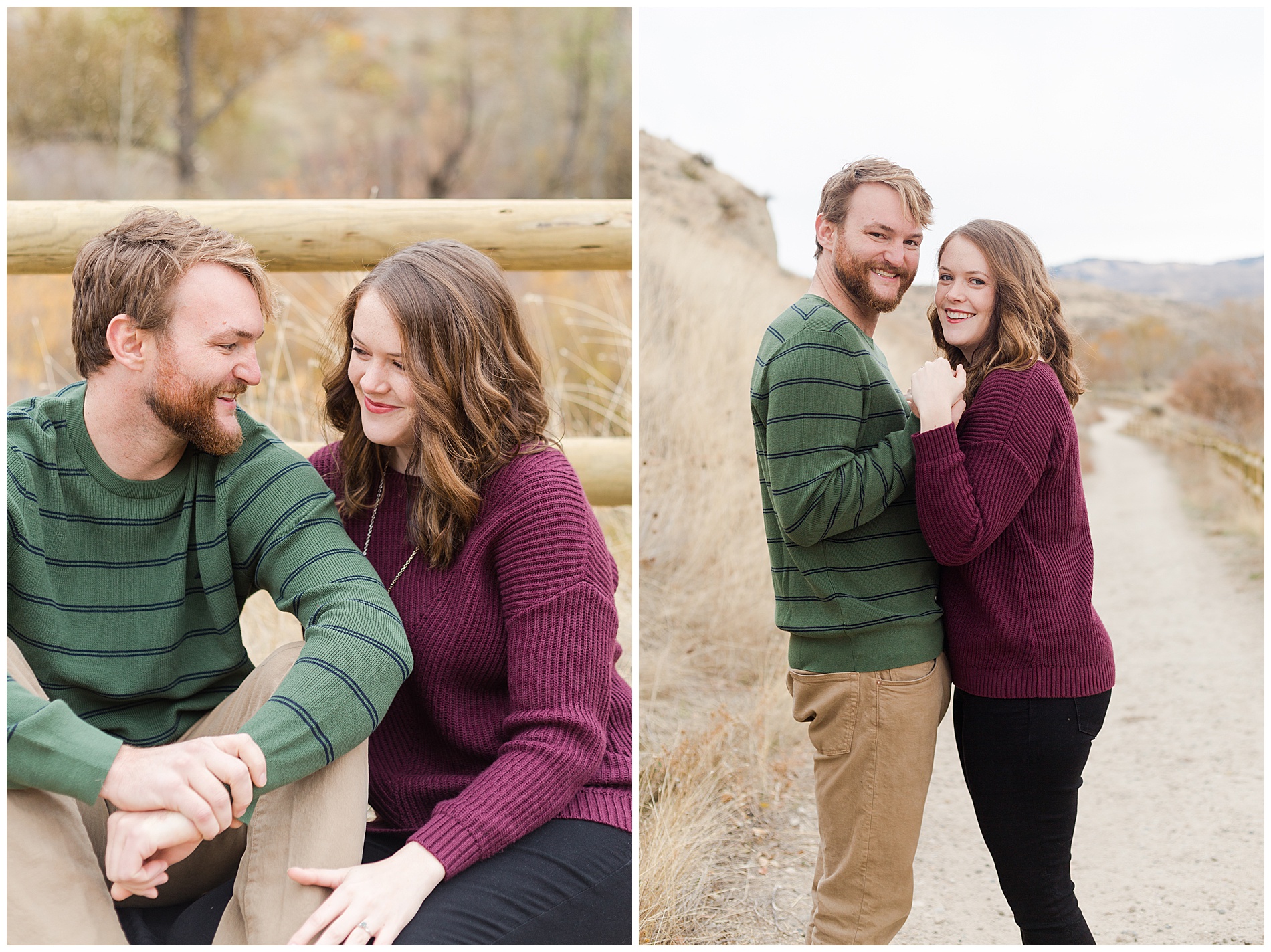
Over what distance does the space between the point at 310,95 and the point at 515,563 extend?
12.3m

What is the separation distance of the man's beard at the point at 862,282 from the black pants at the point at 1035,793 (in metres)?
0.80

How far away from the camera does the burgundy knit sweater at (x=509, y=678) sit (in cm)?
178

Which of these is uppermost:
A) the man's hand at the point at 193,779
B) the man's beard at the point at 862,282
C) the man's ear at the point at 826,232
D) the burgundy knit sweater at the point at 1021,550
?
the man's ear at the point at 826,232

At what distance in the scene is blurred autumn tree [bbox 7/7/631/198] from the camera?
33.0 feet

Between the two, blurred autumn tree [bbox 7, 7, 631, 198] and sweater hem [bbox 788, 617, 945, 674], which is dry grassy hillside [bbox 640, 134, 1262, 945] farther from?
blurred autumn tree [bbox 7, 7, 631, 198]

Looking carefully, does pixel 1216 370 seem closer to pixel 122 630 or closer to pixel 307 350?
pixel 307 350

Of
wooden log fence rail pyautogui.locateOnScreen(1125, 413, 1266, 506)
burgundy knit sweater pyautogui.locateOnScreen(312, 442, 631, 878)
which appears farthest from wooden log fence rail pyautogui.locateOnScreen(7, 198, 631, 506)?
wooden log fence rail pyautogui.locateOnScreen(1125, 413, 1266, 506)

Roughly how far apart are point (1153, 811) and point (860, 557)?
2.78 m

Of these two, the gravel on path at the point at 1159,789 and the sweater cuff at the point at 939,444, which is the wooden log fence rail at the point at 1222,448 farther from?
the sweater cuff at the point at 939,444

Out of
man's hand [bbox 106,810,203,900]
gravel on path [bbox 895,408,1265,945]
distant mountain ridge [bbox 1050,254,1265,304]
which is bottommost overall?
gravel on path [bbox 895,408,1265,945]

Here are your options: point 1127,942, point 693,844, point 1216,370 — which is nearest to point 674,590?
point 693,844

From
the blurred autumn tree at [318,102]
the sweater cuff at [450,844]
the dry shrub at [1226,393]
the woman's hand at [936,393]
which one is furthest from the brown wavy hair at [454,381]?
the blurred autumn tree at [318,102]

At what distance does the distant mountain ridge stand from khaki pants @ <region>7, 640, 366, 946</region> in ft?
11.2

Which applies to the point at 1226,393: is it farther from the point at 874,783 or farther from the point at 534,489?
the point at 534,489
